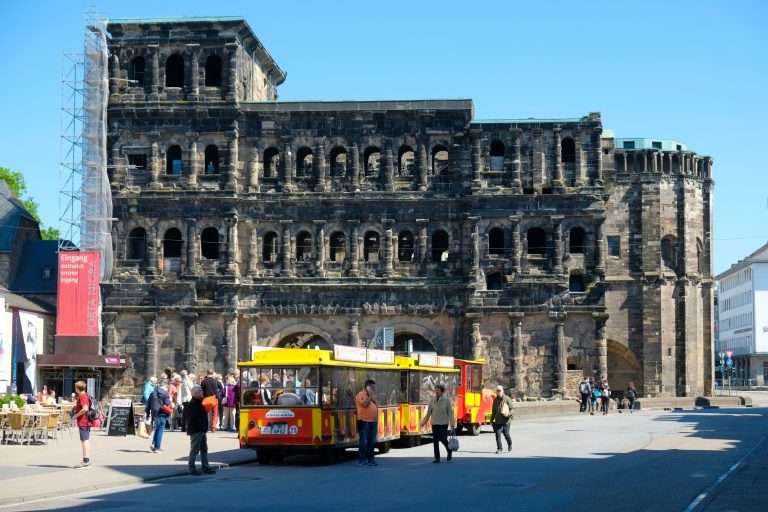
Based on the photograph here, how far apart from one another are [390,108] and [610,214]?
1588cm

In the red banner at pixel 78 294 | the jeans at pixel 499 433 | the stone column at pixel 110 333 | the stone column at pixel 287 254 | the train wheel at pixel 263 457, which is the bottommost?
the train wheel at pixel 263 457

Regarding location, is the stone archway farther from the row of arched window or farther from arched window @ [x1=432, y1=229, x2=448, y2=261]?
the row of arched window

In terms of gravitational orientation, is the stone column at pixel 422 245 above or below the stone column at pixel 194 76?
below

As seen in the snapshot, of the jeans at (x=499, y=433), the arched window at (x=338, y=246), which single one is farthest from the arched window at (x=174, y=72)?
the jeans at (x=499, y=433)

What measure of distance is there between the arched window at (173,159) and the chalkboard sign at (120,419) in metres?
25.6

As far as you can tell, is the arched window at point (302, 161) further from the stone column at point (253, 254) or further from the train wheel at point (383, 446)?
the train wheel at point (383, 446)

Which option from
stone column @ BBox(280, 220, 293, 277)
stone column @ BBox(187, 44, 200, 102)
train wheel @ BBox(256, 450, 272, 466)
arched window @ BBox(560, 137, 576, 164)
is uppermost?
stone column @ BBox(187, 44, 200, 102)

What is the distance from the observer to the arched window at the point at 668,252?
65250 mm

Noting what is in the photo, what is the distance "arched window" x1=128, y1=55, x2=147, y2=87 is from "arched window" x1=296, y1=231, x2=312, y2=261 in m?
10.5

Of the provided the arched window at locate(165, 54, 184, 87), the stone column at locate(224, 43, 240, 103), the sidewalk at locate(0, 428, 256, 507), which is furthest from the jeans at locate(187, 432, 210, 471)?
the arched window at locate(165, 54, 184, 87)

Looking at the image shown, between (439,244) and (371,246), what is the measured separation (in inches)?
131

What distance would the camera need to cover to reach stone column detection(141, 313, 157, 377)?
5506 cm

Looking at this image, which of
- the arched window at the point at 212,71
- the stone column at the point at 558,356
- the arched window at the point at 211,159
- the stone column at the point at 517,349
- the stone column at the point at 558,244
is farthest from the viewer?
the arched window at the point at 212,71

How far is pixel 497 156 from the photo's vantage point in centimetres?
5641
